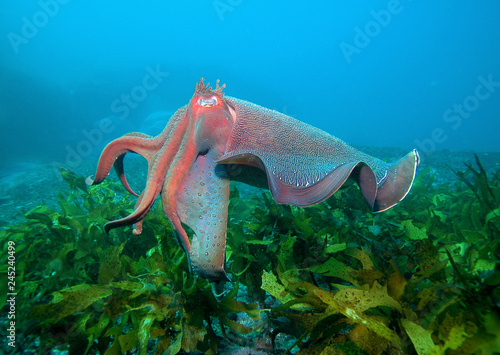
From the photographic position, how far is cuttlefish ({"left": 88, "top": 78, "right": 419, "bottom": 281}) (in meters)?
1.68

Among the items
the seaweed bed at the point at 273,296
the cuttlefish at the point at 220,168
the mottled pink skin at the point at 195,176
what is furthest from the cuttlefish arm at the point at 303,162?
the seaweed bed at the point at 273,296

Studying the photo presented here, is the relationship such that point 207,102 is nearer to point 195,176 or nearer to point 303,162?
point 195,176

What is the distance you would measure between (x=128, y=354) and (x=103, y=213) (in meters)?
2.44

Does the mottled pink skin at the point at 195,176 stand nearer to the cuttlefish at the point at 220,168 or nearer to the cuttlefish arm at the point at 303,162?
the cuttlefish at the point at 220,168

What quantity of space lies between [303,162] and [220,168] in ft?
2.40

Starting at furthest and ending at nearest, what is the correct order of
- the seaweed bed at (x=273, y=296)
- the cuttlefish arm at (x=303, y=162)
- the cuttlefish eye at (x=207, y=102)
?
1. the cuttlefish eye at (x=207, y=102)
2. the cuttlefish arm at (x=303, y=162)
3. the seaweed bed at (x=273, y=296)

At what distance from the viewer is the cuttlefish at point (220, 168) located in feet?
5.51

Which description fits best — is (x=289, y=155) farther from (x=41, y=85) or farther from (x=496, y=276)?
(x=41, y=85)

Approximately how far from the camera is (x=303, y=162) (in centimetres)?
202

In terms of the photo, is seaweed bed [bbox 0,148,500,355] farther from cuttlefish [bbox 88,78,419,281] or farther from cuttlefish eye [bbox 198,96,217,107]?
cuttlefish eye [bbox 198,96,217,107]

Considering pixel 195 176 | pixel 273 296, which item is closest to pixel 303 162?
pixel 195 176

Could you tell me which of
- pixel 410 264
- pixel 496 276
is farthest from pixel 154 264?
pixel 496 276

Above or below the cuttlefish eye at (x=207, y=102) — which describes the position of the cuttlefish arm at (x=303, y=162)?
below

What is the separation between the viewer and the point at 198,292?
170 cm
